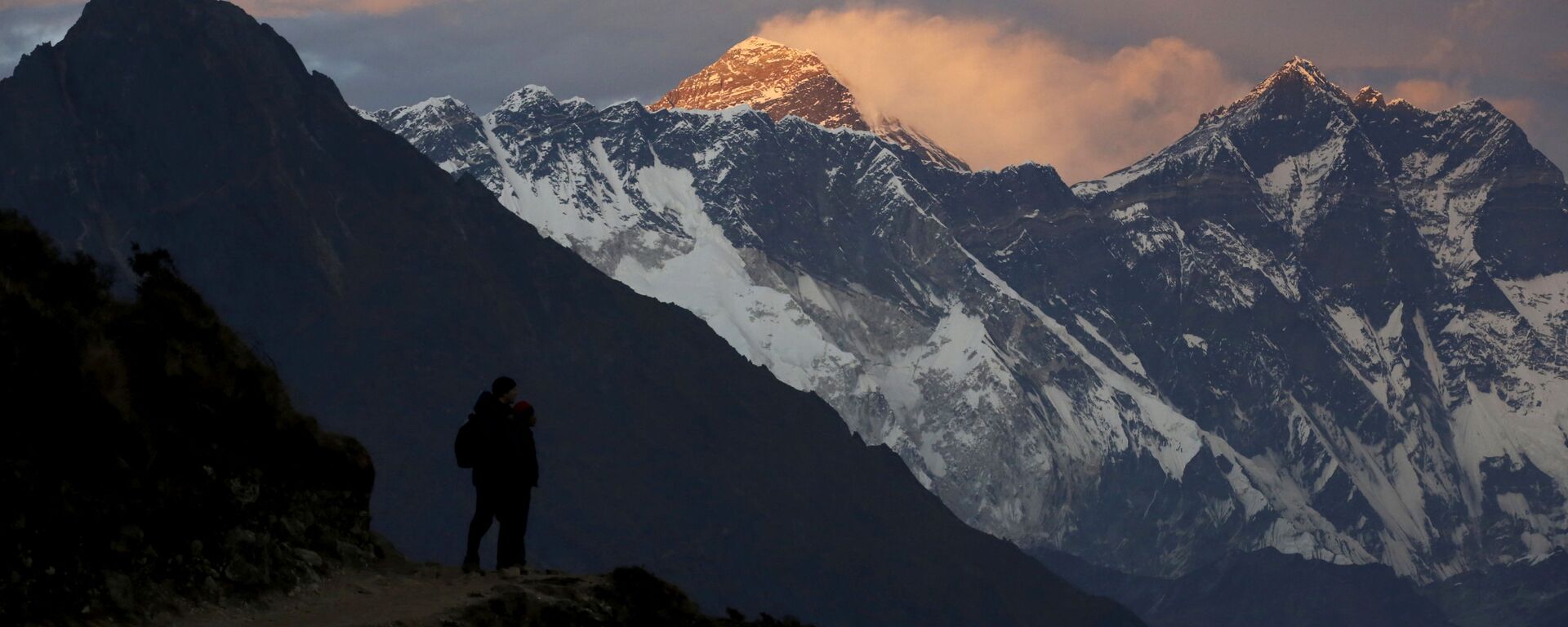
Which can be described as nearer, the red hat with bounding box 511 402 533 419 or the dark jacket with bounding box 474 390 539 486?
the dark jacket with bounding box 474 390 539 486

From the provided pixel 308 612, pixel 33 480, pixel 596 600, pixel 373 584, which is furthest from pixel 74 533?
pixel 596 600

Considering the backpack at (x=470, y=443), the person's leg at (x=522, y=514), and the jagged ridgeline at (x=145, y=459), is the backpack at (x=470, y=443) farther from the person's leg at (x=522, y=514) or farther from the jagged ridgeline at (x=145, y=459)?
the jagged ridgeline at (x=145, y=459)

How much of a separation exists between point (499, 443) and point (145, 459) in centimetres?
508

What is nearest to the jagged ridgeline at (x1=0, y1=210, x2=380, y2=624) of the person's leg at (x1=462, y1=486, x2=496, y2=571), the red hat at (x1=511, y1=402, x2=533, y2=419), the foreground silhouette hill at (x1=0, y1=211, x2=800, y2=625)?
the foreground silhouette hill at (x1=0, y1=211, x2=800, y2=625)

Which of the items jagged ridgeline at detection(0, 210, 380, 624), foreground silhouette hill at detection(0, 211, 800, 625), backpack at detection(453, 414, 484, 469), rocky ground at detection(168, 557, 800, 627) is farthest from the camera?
backpack at detection(453, 414, 484, 469)

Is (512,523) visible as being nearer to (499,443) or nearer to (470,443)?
(499,443)

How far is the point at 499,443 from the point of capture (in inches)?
1409

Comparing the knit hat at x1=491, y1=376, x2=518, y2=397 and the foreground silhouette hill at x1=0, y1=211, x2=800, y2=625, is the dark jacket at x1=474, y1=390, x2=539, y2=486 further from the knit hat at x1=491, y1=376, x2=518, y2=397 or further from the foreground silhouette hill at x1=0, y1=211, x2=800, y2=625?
the foreground silhouette hill at x1=0, y1=211, x2=800, y2=625

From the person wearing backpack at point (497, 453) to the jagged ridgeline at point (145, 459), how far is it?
77.5 inches

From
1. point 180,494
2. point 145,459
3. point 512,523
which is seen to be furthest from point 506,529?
point 145,459

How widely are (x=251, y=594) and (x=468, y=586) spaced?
3.53 metres

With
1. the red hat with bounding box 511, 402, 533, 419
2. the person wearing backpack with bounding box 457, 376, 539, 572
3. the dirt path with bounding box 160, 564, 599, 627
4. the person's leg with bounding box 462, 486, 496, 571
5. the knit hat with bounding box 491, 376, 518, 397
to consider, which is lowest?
the dirt path with bounding box 160, 564, 599, 627

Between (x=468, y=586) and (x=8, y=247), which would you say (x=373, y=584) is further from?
(x=8, y=247)

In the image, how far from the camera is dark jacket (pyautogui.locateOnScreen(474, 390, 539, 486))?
35.8 meters
